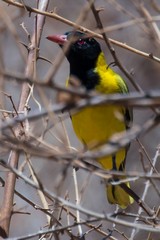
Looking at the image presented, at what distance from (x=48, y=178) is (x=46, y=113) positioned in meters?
5.67

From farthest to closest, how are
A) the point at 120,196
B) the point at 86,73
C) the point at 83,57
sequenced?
the point at 83,57, the point at 86,73, the point at 120,196

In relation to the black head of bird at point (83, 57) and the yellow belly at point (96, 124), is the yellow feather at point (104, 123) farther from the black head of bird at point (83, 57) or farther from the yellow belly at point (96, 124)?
the black head of bird at point (83, 57)

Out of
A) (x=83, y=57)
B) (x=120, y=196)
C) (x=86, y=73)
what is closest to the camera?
(x=120, y=196)

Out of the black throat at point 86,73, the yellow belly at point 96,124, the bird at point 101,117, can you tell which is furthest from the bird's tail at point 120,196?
the black throat at point 86,73

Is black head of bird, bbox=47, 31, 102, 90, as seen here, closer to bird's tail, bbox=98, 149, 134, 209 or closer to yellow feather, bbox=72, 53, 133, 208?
yellow feather, bbox=72, 53, 133, 208

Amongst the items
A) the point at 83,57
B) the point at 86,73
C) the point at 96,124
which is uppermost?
the point at 83,57

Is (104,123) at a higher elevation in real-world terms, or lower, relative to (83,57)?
lower

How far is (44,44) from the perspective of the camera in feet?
25.9

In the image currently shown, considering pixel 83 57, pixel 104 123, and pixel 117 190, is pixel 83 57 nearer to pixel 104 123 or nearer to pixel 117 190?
pixel 104 123

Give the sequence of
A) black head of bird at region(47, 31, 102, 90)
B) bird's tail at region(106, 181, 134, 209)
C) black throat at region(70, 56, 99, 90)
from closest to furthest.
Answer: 1. bird's tail at region(106, 181, 134, 209)
2. black throat at region(70, 56, 99, 90)
3. black head of bird at region(47, 31, 102, 90)

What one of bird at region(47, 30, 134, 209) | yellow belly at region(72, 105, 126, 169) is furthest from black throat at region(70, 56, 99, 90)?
yellow belly at region(72, 105, 126, 169)

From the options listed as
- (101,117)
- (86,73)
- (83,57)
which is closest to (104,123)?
(101,117)

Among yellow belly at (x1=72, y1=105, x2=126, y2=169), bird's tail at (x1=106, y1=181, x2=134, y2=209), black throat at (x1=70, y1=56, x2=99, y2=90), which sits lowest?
bird's tail at (x1=106, y1=181, x2=134, y2=209)

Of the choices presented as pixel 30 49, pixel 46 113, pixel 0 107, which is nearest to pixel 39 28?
pixel 30 49
